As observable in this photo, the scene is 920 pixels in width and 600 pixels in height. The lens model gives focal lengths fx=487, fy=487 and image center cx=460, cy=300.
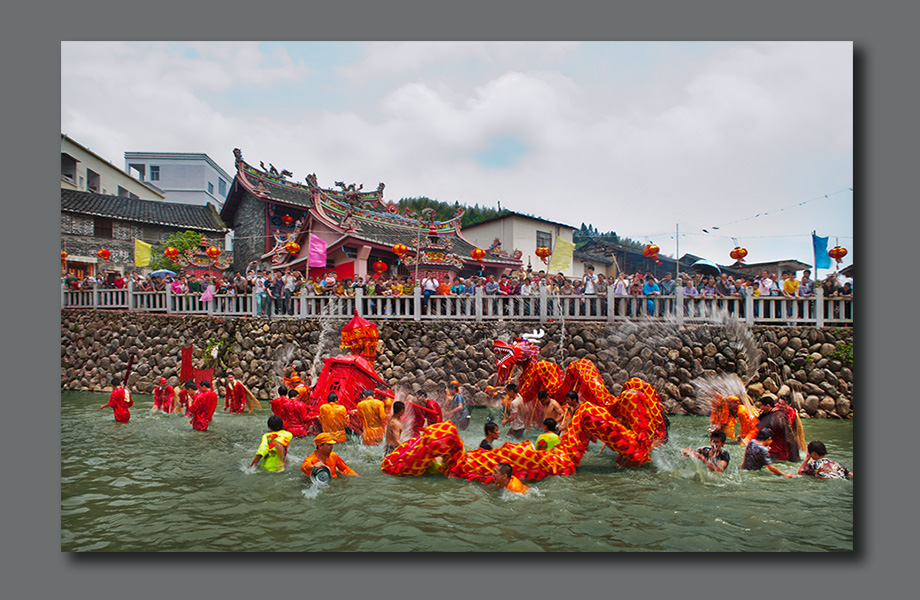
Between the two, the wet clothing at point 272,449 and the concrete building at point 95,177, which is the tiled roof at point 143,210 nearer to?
the concrete building at point 95,177

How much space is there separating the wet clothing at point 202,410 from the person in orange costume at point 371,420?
8.39 feet

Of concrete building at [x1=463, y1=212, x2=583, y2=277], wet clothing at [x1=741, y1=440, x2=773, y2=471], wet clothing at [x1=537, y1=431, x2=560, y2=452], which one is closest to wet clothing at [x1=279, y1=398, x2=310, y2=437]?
wet clothing at [x1=537, y1=431, x2=560, y2=452]

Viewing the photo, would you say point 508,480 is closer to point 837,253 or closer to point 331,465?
point 331,465

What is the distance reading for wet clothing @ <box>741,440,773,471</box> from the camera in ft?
16.1

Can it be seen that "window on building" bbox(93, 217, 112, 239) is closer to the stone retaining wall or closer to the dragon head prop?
the stone retaining wall

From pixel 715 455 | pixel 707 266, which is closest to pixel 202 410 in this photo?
pixel 715 455

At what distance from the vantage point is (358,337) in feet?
21.9

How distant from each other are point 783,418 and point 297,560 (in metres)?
4.99

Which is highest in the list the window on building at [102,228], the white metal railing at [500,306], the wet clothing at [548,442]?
the window on building at [102,228]

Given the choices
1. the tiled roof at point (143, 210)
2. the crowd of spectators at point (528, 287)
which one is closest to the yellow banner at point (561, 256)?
the crowd of spectators at point (528, 287)

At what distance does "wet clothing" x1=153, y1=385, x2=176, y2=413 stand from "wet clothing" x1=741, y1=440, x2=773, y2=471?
8480 mm

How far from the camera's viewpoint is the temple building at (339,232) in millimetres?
13195

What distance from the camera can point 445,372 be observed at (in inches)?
367
